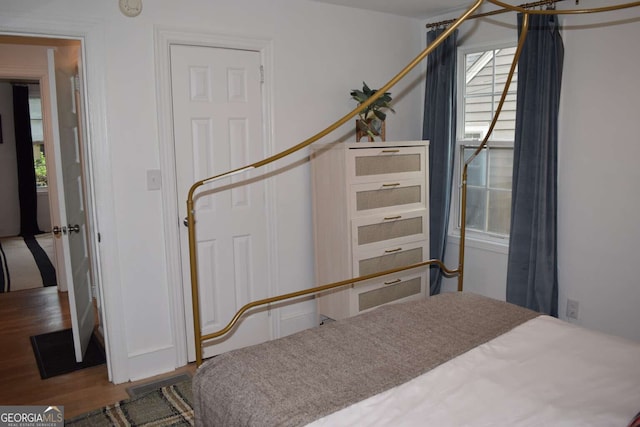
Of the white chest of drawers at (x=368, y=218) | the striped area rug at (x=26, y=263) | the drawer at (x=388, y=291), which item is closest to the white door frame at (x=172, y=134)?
the white chest of drawers at (x=368, y=218)

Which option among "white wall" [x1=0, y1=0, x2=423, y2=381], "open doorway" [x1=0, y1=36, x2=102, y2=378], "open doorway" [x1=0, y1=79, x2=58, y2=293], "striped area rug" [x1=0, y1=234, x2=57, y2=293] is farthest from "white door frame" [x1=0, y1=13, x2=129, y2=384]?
"open doorway" [x1=0, y1=79, x2=58, y2=293]

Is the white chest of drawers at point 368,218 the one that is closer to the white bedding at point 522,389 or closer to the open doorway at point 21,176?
the white bedding at point 522,389

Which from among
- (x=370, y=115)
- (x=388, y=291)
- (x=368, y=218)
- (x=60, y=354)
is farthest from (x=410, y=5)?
(x=60, y=354)

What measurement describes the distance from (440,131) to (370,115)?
69cm

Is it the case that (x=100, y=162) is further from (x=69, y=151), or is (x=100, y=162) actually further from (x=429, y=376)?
(x=429, y=376)

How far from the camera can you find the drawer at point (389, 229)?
3.44 m

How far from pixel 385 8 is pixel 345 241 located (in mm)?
1774

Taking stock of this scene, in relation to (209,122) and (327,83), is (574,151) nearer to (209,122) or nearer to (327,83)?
(327,83)

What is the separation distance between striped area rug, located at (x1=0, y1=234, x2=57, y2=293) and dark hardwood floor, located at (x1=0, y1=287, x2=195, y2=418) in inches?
41.1

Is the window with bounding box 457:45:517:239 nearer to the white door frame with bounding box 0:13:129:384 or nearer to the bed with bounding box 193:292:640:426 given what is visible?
the bed with bounding box 193:292:640:426

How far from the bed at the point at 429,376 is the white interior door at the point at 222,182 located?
112 cm

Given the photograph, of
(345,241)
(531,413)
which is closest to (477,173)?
(345,241)

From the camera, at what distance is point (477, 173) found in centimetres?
399

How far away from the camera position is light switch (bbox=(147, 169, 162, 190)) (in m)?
3.04
